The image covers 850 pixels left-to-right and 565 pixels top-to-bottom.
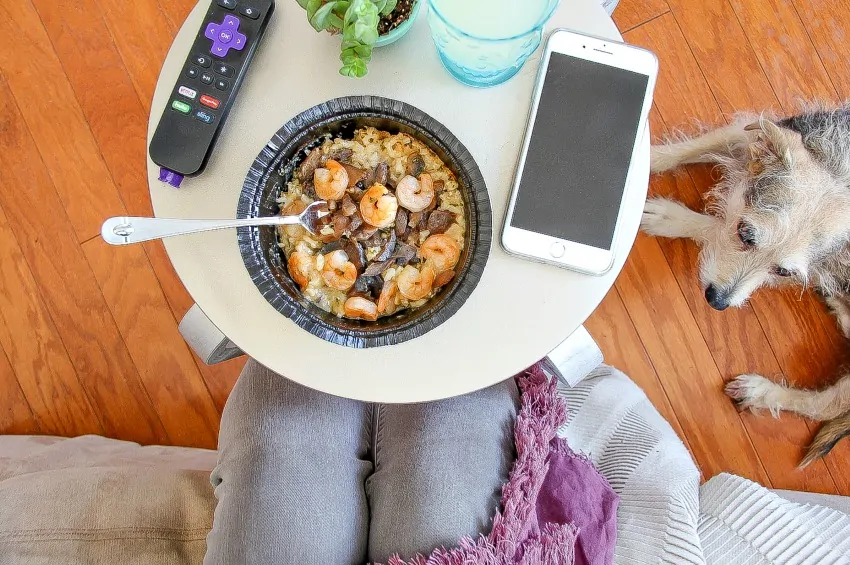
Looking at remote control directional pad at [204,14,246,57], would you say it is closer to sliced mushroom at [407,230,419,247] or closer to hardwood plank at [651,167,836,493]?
sliced mushroom at [407,230,419,247]

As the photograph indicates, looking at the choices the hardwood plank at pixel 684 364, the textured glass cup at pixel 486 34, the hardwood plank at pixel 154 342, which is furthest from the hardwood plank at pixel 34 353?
the hardwood plank at pixel 684 364

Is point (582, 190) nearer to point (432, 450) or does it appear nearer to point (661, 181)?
point (432, 450)

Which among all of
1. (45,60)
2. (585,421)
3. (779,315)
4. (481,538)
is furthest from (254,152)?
(779,315)

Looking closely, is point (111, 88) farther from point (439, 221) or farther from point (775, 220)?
point (775, 220)

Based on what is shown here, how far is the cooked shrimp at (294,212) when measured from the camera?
716 millimetres

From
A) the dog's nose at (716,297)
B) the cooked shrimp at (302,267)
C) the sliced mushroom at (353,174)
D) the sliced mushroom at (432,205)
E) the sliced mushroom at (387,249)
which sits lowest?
the dog's nose at (716,297)

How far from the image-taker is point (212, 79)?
2.36 feet

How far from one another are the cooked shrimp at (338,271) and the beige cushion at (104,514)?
51cm

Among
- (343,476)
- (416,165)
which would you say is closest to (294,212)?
(416,165)

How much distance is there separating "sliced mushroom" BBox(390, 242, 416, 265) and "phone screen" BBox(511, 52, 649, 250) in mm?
132

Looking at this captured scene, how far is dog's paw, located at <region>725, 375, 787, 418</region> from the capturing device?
124cm

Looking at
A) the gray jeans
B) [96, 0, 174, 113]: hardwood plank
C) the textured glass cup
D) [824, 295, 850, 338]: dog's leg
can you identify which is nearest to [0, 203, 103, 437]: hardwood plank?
[96, 0, 174, 113]: hardwood plank

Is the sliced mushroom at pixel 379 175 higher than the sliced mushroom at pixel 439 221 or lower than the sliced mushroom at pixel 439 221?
higher

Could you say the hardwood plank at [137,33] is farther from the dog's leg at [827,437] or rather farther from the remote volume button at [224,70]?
the dog's leg at [827,437]
